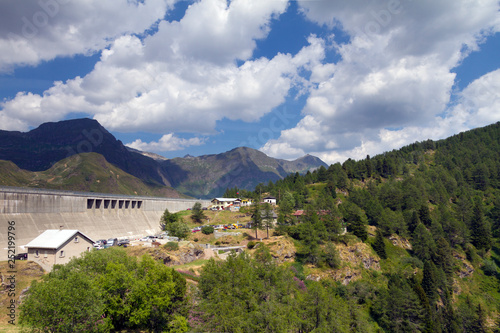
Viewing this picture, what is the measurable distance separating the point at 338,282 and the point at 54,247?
64407 millimetres

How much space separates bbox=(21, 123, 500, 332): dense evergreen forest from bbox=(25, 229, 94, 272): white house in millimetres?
16002

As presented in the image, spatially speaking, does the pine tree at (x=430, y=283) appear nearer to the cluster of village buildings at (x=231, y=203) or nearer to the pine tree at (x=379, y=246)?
the pine tree at (x=379, y=246)

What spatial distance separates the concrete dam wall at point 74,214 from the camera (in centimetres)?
6575

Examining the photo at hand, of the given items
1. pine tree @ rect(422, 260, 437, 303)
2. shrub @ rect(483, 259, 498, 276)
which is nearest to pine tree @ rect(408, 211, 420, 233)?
shrub @ rect(483, 259, 498, 276)

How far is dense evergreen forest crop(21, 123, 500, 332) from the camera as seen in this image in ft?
103

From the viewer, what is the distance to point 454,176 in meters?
175

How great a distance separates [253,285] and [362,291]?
4149 cm

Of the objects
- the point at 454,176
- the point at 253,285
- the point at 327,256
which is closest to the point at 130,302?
the point at 253,285

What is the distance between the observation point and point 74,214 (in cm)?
8612

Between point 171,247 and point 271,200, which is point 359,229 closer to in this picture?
point 271,200

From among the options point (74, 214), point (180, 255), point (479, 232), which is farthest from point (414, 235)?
point (74, 214)

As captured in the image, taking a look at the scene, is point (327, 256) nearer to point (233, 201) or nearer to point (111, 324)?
point (111, 324)

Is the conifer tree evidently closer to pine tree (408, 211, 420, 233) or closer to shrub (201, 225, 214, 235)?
pine tree (408, 211, 420, 233)

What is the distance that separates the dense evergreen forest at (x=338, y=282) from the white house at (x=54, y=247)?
16.0m
